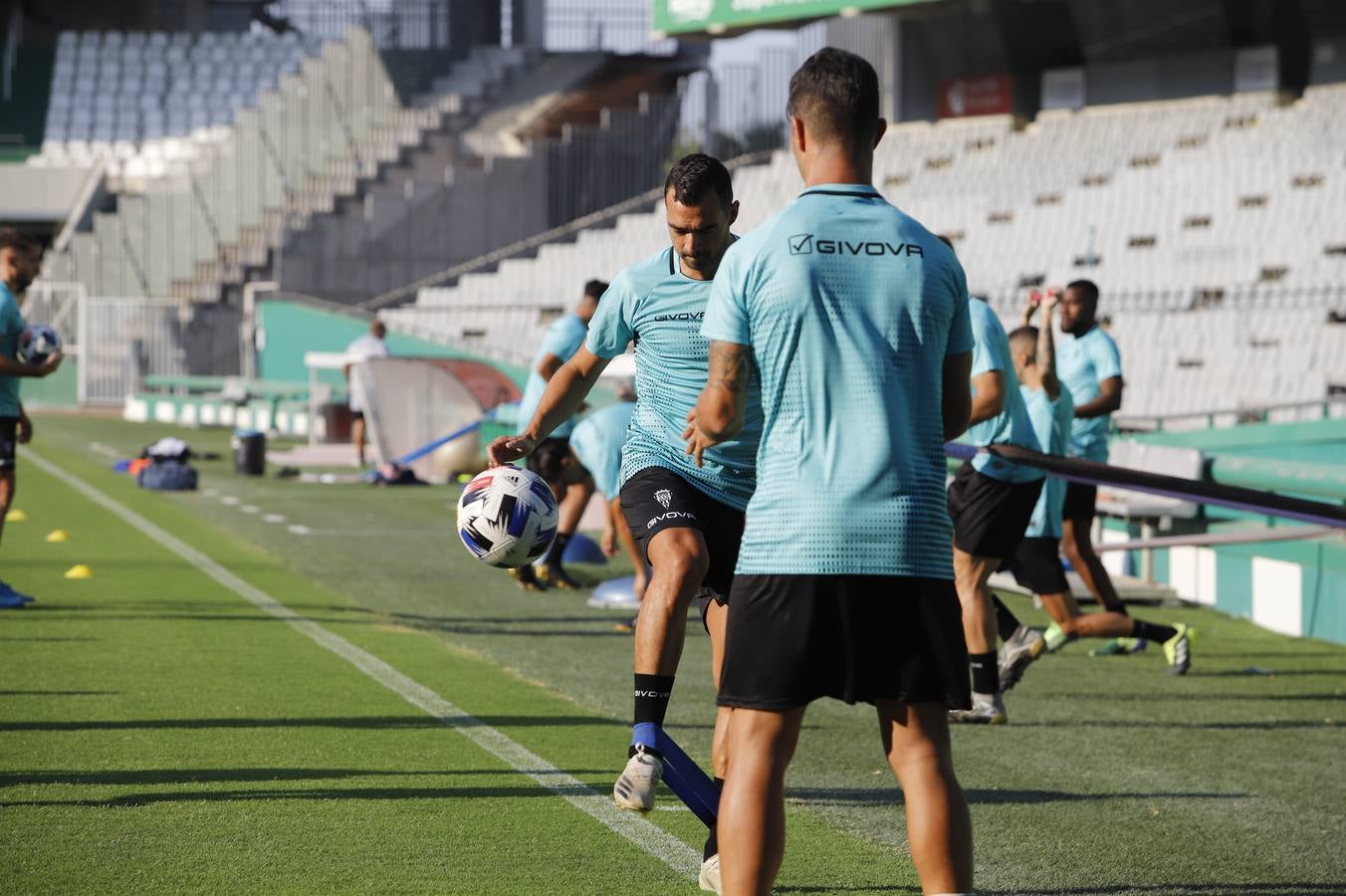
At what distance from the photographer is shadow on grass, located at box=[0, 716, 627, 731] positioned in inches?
283

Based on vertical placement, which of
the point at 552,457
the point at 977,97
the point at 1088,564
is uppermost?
the point at 977,97

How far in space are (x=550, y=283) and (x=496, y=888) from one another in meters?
33.7

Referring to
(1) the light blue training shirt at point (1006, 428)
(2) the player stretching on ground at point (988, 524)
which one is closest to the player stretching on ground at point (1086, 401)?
(1) the light blue training shirt at point (1006, 428)

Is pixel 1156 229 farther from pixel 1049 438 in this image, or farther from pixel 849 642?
pixel 849 642

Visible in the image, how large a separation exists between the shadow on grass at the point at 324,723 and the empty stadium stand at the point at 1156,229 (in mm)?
13196

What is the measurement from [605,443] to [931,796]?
27.1ft

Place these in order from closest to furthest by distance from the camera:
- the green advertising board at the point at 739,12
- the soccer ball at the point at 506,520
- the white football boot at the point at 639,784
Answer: the white football boot at the point at 639,784, the soccer ball at the point at 506,520, the green advertising board at the point at 739,12

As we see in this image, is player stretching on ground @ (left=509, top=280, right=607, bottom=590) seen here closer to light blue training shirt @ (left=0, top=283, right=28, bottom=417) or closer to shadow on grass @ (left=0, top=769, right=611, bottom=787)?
light blue training shirt @ (left=0, top=283, right=28, bottom=417)

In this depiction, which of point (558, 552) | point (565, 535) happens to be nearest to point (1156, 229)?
point (565, 535)

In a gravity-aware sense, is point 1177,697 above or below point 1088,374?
below

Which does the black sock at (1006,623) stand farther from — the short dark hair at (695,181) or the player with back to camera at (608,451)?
the short dark hair at (695,181)

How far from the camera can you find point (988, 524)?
318 inches

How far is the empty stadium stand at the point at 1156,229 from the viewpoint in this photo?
77.6ft

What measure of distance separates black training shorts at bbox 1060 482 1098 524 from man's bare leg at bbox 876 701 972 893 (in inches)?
252
